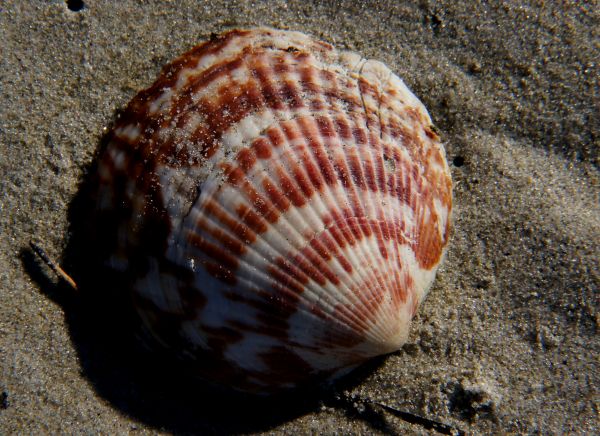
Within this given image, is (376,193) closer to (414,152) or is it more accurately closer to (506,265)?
(414,152)

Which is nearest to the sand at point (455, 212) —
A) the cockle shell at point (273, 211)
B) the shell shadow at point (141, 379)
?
the shell shadow at point (141, 379)

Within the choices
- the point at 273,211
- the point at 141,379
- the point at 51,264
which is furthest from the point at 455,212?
the point at 51,264

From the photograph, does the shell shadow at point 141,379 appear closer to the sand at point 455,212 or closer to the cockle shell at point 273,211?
the sand at point 455,212

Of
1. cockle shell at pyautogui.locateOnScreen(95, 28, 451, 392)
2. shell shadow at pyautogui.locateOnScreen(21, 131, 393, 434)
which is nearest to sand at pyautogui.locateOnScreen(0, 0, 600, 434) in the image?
shell shadow at pyautogui.locateOnScreen(21, 131, 393, 434)

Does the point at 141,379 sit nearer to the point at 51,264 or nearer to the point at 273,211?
the point at 51,264

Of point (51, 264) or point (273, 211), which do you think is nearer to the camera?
point (273, 211)

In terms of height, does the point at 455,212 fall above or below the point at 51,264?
above
